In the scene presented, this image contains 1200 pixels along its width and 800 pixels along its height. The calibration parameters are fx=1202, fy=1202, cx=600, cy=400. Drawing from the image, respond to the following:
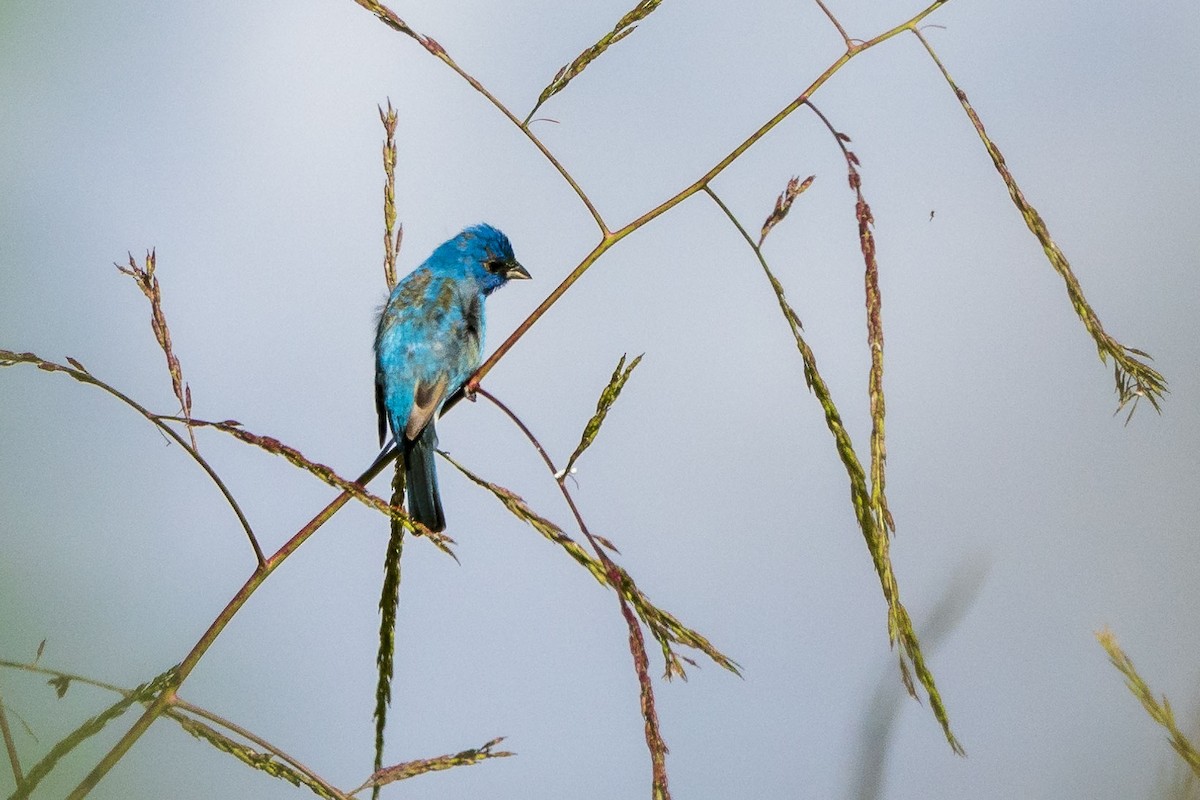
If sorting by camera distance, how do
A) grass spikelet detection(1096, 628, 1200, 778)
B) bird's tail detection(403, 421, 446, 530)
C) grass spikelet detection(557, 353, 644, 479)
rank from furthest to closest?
bird's tail detection(403, 421, 446, 530), grass spikelet detection(557, 353, 644, 479), grass spikelet detection(1096, 628, 1200, 778)

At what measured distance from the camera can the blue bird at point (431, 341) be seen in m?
4.36

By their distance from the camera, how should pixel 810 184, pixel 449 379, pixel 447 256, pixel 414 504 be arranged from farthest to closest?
1. pixel 447 256
2. pixel 449 379
3. pixel 414 504
4. pixel 810 184

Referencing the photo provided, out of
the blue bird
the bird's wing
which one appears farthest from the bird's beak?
the bird's wing

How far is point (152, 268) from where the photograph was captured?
5.53ft

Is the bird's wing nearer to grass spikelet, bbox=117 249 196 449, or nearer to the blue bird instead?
the blue bird

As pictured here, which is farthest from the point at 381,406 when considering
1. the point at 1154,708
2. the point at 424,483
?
the point at 1154,708

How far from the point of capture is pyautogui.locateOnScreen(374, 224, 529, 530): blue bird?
4359mm

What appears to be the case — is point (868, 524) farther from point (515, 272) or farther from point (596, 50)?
point (515, 272)

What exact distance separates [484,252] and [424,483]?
166cm

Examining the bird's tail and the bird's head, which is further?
the bird's head

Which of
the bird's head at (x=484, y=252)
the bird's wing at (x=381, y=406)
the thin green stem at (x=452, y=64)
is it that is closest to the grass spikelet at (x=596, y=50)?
the thin green stem at (x=452, y=64)

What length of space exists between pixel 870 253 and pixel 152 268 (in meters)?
0.98

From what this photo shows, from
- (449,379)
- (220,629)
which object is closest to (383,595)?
(220,629)

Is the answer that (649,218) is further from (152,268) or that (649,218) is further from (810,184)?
(152,268)
